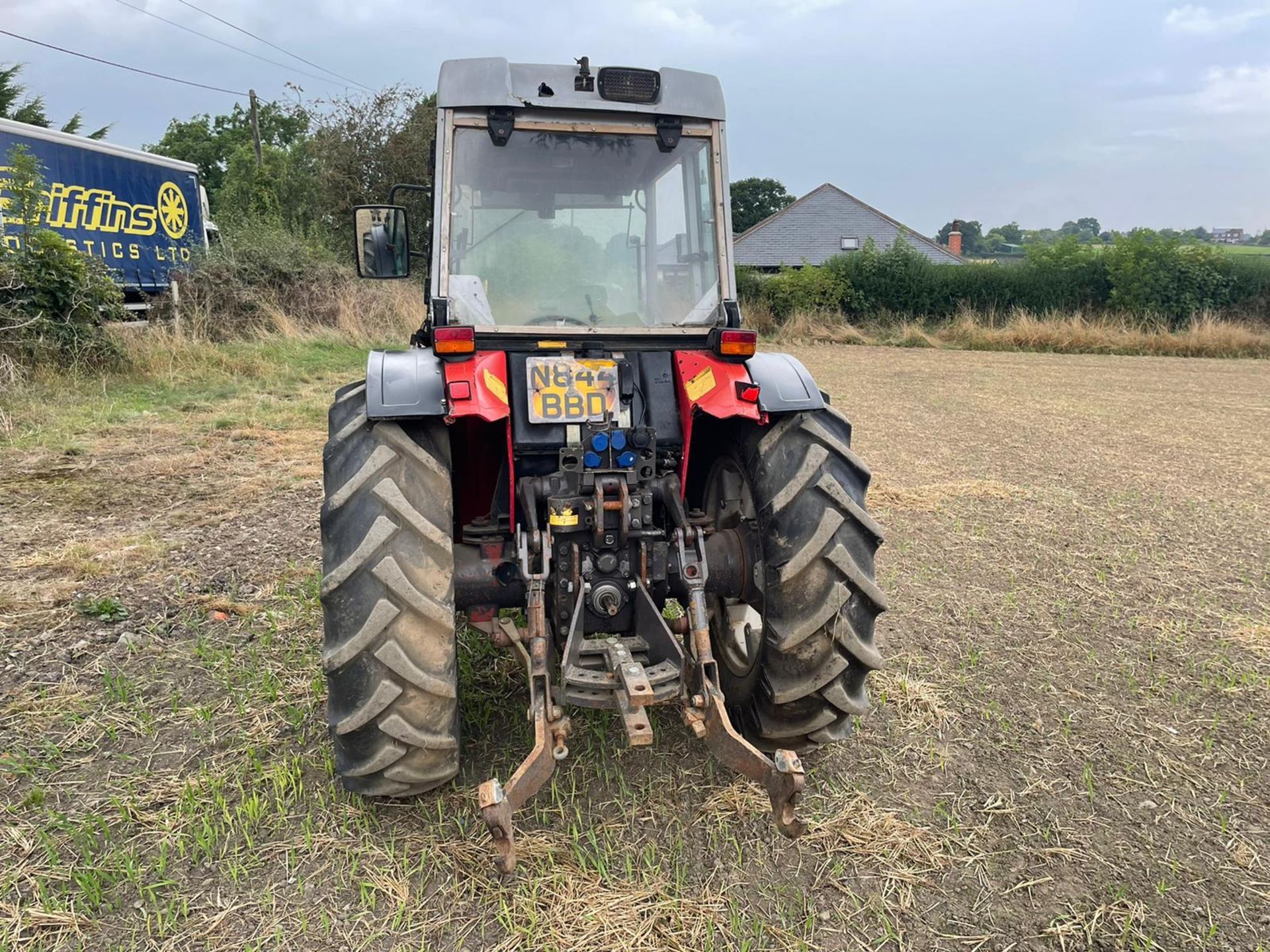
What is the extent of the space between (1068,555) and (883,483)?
2.01 m

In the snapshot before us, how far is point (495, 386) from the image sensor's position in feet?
8.87

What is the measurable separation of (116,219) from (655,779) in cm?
1295

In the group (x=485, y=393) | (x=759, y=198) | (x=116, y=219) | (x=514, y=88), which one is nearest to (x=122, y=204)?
(x=116, y=219)

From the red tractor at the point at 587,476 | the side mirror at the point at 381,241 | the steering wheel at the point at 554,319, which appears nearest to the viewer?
the red tractor at the point at 587,476

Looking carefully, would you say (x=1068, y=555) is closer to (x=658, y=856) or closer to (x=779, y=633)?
(x=779, y=633)

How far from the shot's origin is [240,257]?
14281 millimetres

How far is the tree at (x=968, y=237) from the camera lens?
169 ft

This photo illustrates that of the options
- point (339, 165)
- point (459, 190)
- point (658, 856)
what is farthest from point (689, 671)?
point (339, 165)

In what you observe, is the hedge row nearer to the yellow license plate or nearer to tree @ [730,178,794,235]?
the yellow license plate

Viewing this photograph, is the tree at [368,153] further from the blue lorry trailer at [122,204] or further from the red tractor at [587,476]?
the red tractor at [587,476]

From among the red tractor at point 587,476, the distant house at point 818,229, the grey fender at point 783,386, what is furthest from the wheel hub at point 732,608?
the distant house at point 818,229

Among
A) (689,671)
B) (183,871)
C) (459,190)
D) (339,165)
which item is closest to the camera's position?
(183,871)

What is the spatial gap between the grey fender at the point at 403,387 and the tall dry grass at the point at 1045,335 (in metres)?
20.6

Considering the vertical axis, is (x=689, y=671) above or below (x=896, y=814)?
above
